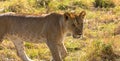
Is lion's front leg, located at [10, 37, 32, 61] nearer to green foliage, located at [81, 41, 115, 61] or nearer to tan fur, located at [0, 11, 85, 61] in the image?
tan fur, located at [0, 11, 85, 61]

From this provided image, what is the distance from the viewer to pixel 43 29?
8.23m

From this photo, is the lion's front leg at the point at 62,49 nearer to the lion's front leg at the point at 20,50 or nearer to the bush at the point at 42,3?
the lion's front leg at the point at 20,50

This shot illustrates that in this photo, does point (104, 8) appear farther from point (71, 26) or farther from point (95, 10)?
point (71, 26)

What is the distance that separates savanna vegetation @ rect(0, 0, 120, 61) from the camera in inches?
341

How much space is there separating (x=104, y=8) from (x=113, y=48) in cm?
525

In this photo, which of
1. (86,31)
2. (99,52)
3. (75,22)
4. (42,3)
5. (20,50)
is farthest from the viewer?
(42,3)

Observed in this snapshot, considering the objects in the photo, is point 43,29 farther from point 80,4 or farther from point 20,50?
point 80,4

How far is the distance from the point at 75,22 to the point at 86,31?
337cm

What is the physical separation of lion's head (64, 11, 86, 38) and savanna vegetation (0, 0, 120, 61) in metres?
0.79

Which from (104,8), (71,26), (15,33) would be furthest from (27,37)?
(104,8)

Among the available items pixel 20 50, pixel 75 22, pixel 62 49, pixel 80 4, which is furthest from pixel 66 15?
pixel 80 4

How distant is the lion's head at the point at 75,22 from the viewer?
7.81 meters

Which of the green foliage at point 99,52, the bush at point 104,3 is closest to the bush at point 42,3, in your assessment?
the bush at point 104,3

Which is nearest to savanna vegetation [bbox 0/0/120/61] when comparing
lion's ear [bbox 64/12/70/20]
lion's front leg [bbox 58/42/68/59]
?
lion's front leg [bbox 58/42/68/59]
